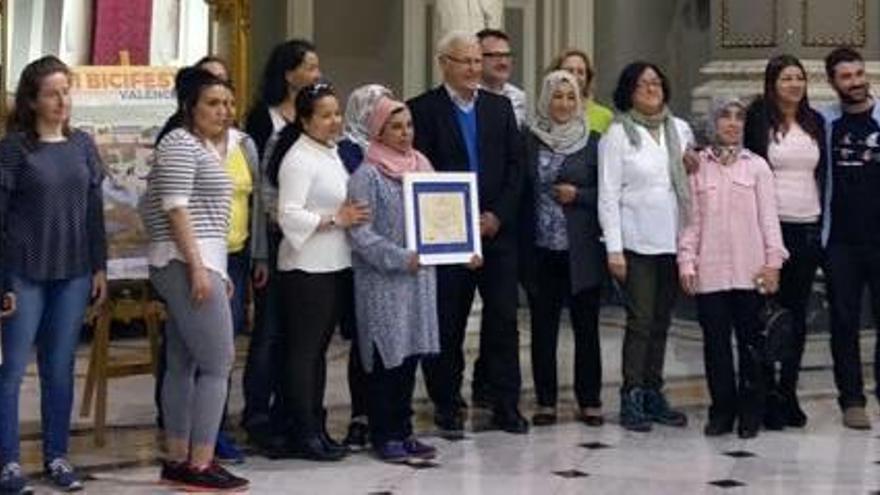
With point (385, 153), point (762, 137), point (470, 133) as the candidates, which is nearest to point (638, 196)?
point (762, 137)

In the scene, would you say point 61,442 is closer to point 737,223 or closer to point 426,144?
point 426,144

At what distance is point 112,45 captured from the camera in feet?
30.7

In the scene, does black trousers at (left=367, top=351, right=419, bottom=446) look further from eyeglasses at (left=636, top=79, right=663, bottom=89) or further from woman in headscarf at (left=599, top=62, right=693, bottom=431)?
eyeglasses at (left=636, top=79, right=663, bottom=89)

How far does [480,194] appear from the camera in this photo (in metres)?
6.59

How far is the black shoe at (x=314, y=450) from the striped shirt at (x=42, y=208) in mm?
1115

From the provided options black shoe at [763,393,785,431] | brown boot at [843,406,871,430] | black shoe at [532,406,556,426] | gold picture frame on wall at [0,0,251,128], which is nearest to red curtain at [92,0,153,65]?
gold picture frame on wall at [0,0,251,128]

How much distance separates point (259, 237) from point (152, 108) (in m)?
1.12

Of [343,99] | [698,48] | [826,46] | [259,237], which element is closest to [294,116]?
[259,237]

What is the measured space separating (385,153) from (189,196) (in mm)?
967

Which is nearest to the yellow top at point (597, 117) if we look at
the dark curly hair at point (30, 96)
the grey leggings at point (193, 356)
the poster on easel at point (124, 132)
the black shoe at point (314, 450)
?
the poster on easel at point (124, 132)

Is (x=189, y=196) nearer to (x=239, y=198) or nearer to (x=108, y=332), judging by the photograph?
(x=239, y=198)

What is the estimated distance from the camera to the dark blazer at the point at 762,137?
6.74 meters

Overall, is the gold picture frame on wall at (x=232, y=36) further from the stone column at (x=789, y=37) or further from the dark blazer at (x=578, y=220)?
the dark blazer at (x=578, y=220)

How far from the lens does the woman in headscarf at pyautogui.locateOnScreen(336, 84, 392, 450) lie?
20.5ft
